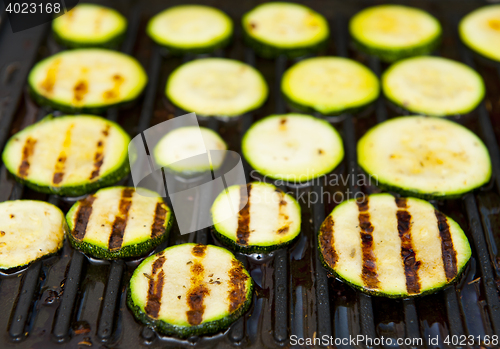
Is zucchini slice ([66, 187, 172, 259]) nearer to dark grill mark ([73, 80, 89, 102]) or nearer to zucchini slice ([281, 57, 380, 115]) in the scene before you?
dark grill mark ([73, 80, 89, 102])

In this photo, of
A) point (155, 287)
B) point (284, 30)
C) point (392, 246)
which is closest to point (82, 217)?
point (155, 287)

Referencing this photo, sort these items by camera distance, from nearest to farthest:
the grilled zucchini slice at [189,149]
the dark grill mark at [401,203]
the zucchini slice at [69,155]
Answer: the dark grill mark at [401,203]
the zucchini slice at [69,155]
the grilled zucchini slice at [189,149]

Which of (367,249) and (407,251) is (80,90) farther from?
(407,251)

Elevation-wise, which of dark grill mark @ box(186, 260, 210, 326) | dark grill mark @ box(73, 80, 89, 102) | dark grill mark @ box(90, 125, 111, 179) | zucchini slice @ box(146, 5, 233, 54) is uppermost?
zucchini slice @ box(146, 5, 233, 54)

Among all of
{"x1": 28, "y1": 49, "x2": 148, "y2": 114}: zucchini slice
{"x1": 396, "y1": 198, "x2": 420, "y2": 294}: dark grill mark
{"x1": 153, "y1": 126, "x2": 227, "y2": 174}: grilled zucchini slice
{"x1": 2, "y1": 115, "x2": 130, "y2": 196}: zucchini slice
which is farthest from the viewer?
{"x1": 28, "y1": 49, "x2": 148, "y2": 114}: zucchini slice

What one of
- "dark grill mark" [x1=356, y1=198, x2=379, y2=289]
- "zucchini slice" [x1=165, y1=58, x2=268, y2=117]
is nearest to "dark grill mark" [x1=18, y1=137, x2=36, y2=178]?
"zucchini slice" [x1=165, y1=58, x2=268, y2=117]

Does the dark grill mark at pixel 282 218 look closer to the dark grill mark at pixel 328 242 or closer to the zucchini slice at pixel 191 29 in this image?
the dark grill mark at pixel 328 242

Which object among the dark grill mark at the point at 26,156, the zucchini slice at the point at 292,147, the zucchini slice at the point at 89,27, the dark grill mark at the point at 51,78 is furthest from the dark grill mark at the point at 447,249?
the zucchini slice at the point at 89,27
